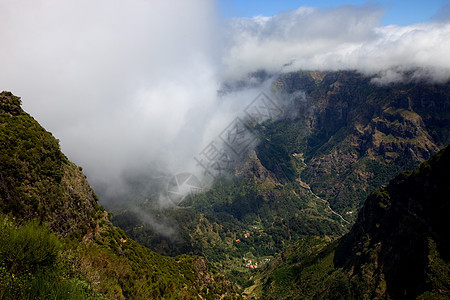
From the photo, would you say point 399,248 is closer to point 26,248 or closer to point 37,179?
point 26,248

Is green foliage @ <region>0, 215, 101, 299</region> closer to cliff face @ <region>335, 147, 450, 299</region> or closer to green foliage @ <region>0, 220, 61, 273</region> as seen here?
green foliage @ <region>0, 220, 61, 273</region>

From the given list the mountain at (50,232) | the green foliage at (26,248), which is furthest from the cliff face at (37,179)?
the green foliage at (26,248)

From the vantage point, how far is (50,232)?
27.1 metres

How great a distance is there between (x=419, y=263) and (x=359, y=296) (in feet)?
94.9

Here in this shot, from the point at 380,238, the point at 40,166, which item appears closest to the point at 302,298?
the point at 380,238

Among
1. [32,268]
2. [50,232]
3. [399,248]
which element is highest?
[50,232]

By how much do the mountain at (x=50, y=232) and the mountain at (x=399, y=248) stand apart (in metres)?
78.9

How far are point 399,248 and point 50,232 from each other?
10586 centimetres

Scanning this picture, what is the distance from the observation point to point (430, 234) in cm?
7362

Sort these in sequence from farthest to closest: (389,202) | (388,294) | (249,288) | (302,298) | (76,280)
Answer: (249,288) → (302,298) → (389,202) → (388,294) → (76,280)

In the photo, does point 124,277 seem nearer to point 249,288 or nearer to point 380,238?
point 380,238

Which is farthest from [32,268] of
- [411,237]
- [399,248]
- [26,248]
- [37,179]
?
[399,248]

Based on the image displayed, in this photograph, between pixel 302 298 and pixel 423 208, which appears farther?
pixel 302 298

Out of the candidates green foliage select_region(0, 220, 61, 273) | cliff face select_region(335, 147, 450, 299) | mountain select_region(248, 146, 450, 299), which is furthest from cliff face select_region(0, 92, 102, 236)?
cliff face select_region(335, 147, 450, 299)
